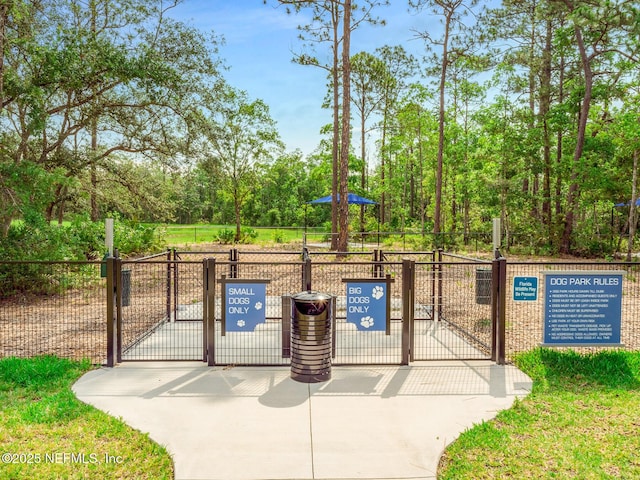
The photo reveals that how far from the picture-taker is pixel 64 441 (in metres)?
4.09

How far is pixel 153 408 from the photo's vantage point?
4.84 m

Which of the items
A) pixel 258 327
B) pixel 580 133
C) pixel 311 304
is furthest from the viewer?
pixel 580 133

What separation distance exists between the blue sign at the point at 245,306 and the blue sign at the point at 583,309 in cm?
374

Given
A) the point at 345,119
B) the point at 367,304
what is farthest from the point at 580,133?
the point at 367,304

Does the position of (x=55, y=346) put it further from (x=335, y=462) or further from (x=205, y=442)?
(x=335, y=462)

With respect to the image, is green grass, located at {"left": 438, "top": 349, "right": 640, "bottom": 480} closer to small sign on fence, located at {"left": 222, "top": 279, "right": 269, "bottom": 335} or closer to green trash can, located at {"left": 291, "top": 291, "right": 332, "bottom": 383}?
green trash can, located at {"left": 291, "top": 291, "right": 332, "bottom": 383}

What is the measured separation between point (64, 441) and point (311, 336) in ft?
8.53

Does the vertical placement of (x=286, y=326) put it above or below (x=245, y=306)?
below

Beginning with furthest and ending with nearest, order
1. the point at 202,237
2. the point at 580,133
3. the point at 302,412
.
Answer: the point at 202,237
the point at 580,133
the point at 302,412

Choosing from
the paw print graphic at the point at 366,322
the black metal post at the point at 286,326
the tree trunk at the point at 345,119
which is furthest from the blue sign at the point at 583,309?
the tree trunk at the point at 345,119

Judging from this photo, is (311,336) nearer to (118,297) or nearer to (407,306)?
(407,306)

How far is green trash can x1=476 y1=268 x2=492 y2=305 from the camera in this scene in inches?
269

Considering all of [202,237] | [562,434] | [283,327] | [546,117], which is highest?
[546,117]

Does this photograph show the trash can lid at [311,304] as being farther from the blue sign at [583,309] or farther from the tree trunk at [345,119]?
the tree trunk at [345,119]
